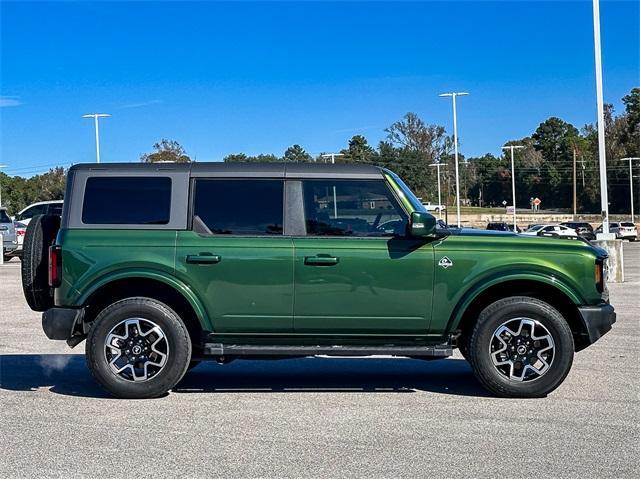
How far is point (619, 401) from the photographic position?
7191 millimetres

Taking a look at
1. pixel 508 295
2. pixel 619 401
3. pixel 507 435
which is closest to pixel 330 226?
pixel 508 295

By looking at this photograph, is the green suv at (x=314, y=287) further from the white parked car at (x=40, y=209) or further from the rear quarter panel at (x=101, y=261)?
the white parked car at (x=40, y=209)

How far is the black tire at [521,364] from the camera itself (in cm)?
720

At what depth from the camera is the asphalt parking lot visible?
538 centimetres

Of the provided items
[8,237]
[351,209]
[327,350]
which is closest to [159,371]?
[327,350]

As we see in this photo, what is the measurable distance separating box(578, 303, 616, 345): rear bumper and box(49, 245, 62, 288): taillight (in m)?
4.41

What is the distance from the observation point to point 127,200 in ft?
24.4

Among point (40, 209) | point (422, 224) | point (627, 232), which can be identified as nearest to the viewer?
point (422, 224)

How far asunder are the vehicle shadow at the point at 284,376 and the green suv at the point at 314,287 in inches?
21.7

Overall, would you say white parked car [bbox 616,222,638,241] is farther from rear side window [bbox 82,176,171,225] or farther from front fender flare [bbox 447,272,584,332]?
rear side window [bbox 82,176,171,225]

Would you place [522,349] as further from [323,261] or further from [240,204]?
[240,204]

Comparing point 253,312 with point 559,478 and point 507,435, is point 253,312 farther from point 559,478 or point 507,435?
point 559,478

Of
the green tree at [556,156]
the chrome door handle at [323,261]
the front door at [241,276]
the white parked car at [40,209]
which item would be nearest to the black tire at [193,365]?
the front door at [241,276]

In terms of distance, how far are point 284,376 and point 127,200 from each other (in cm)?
237
